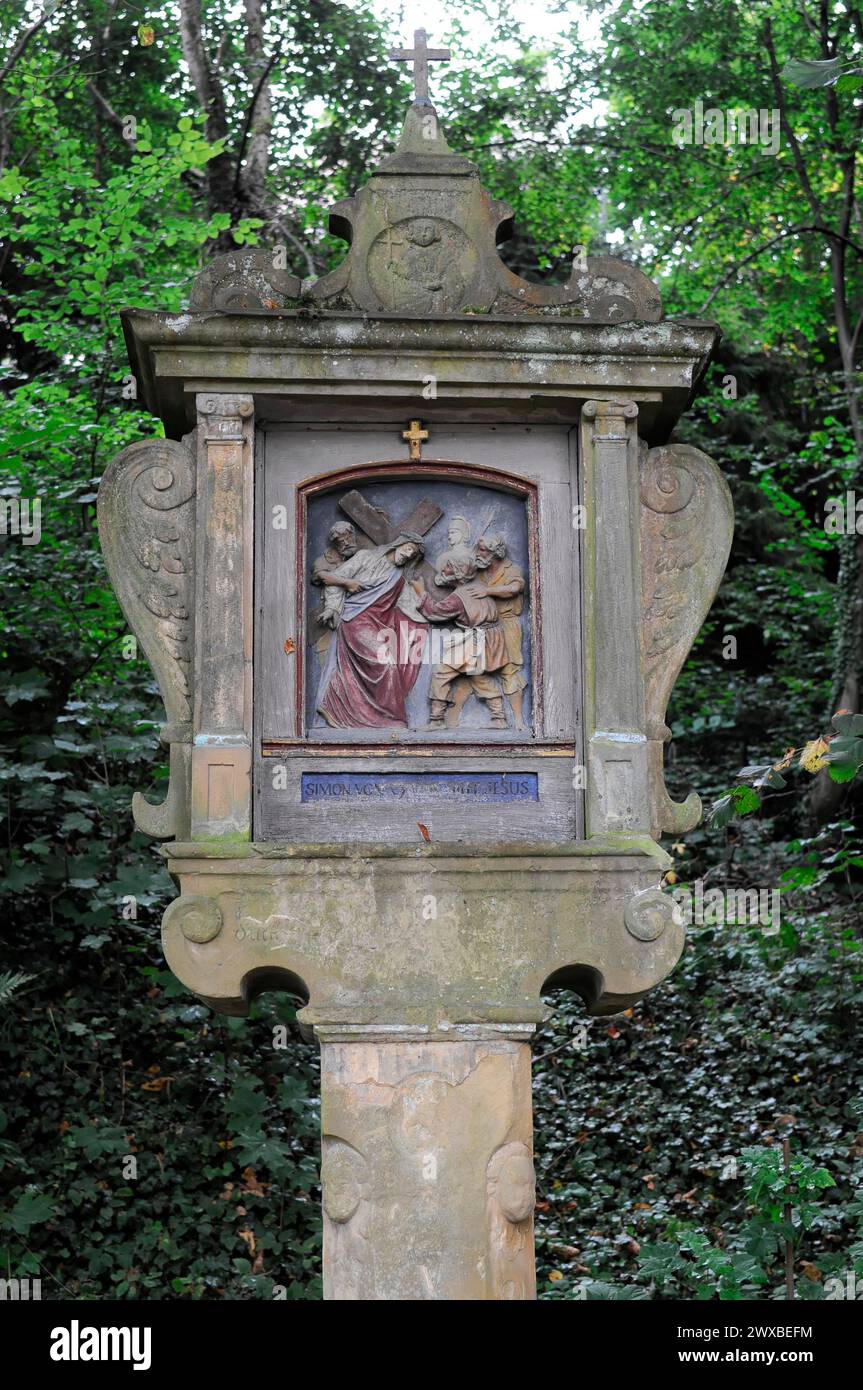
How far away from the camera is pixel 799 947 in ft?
35.4

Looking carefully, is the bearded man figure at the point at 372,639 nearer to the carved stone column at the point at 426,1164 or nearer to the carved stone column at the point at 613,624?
the carved stone column at the point at 613,624

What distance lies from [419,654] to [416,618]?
0.15 m

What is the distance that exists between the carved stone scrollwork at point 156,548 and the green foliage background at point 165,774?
1.55 metres

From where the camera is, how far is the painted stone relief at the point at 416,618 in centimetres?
622

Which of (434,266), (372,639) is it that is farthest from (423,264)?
(372,639)

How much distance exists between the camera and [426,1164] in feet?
18.3

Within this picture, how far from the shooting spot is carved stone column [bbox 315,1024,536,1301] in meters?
5.49

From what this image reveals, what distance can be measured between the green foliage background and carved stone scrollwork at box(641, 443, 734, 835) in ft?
7.09

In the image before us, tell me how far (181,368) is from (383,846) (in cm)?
196

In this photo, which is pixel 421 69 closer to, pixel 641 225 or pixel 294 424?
pixel 294 424

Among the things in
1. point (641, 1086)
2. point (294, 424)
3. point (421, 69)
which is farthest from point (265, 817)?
point (641, 1086)
